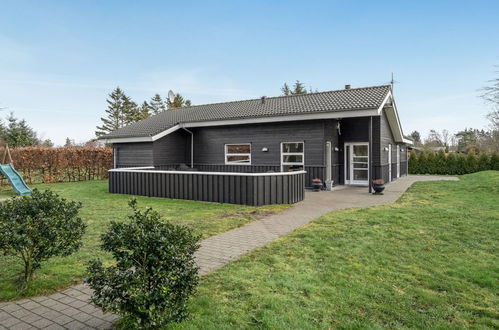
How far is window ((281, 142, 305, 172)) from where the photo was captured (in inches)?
523

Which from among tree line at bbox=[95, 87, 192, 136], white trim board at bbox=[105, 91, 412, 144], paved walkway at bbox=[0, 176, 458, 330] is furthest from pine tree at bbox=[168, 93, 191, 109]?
paved walkway at bbox=[0, 176, 458, 330]

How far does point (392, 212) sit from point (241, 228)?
399cm

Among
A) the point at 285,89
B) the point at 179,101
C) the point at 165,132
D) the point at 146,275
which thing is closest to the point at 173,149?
the point at 165,132

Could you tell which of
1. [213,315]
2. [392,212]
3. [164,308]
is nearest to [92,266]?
[164,308]

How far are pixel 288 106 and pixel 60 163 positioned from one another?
42.7 feet

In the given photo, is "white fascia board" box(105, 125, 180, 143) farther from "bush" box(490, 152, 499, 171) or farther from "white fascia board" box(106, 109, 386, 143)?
"bush" box(490, 152, 499, 171)

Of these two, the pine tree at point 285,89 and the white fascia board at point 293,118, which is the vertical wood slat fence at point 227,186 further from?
the pine tree at point 285,89

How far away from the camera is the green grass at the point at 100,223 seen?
3.53 m

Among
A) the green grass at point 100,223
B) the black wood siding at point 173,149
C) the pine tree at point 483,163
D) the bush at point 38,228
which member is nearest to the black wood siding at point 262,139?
the black wood siding at point 173,149

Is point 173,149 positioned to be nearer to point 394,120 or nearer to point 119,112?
point 394,120

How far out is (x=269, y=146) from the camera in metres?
13.9

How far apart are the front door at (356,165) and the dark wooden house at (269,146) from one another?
0.05 m

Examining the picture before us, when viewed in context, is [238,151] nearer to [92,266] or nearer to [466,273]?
[466,273]

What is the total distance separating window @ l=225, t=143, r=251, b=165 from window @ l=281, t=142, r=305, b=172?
1828 millimetres
